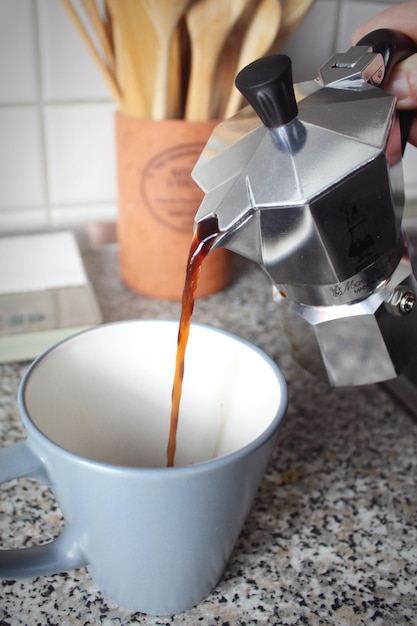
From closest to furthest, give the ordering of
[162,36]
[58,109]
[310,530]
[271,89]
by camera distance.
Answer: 1. [271,89]
2. [310,530]
3. [162,36]
4. [58,109]

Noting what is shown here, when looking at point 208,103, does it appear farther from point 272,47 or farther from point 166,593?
point 166,593

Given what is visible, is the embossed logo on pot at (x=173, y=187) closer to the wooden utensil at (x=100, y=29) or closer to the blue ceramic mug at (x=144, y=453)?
the wooden utensil at (x=100, y=29)

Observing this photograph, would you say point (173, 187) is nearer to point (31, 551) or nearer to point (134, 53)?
point (134, 53)

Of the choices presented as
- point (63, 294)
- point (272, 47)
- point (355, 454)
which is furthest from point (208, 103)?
point (355, 454)

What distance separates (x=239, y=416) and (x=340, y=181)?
0.15 meters

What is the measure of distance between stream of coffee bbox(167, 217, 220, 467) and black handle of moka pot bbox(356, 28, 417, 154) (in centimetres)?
12

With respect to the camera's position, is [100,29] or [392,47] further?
[100,29]

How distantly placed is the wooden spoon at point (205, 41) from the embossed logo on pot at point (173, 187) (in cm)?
3

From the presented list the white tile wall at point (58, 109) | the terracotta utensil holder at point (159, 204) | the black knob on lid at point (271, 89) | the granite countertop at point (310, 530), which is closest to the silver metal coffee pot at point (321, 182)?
the black knob on lid at point (271, 89)

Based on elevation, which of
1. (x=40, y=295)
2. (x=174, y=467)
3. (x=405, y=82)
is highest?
(x=405, y=82)

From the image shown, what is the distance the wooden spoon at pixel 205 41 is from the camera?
1.57ft

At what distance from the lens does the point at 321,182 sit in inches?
10.6

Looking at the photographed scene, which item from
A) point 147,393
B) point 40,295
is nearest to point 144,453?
point 147,393

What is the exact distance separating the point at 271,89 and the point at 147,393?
0.20 metres
